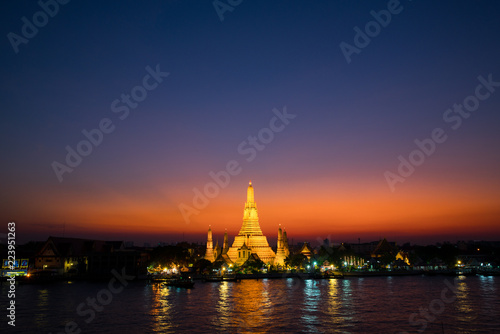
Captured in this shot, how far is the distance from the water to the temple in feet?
158

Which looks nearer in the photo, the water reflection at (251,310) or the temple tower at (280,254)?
the water reflection at (251,310)

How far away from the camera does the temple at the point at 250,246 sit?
10944 centimetres

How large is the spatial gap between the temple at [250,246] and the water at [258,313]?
48107mm

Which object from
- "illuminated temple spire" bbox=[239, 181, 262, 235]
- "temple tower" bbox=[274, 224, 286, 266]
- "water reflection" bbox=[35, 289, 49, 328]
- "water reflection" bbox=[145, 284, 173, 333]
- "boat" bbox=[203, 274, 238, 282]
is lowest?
"boat" bbox=[203, 274, 238, 282]

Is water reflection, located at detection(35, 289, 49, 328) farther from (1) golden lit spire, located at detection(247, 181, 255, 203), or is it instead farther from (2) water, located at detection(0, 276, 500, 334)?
(1) golden lit spire, located at detection(247, 181, 255, 203)

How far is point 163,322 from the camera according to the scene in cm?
3831

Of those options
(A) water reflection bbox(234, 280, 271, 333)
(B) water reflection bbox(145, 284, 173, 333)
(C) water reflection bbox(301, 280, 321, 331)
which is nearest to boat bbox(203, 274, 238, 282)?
(A) water reflection bbox(234, 280, 271, 333)

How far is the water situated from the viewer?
118 ft

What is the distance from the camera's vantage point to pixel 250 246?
11200cm

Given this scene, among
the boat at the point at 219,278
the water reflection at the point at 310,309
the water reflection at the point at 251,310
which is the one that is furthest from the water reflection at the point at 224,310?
the boat at the point at 219,278

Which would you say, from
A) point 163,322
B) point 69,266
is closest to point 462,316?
point 163,322

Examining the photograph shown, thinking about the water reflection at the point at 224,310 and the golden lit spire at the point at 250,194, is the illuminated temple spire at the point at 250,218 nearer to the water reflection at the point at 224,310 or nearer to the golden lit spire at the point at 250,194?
the golden lit spire at the point at 250,194

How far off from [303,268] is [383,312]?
222 feet

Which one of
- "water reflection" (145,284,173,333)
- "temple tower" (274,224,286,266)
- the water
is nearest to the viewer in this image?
the water
